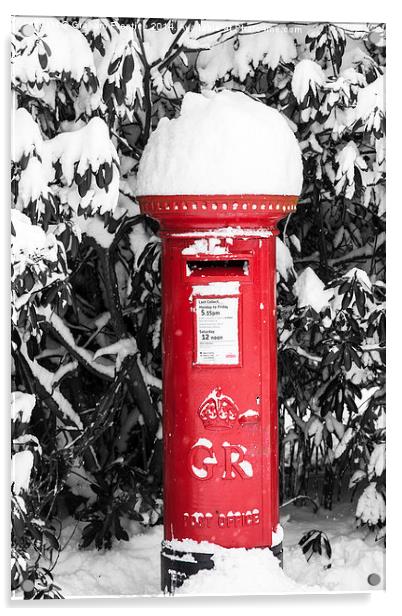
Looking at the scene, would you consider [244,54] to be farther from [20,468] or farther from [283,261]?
[20,468]

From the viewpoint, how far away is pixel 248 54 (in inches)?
169

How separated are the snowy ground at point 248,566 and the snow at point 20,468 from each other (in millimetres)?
460

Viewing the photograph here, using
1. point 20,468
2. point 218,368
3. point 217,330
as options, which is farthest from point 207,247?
point 20,468

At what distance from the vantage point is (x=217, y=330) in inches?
150

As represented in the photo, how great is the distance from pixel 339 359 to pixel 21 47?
1715 millimetres

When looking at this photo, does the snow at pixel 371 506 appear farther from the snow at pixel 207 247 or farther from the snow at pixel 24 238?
the snow at pixel 24 238

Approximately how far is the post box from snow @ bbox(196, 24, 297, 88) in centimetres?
71

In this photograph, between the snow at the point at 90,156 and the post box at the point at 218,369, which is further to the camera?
the snow at the point at 90,156

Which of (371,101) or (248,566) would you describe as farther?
(371,101)

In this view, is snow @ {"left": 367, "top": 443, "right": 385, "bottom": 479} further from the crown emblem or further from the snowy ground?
the crown emblem

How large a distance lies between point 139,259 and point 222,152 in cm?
84

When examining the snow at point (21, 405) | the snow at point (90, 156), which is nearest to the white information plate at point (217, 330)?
the snow at point (90, 156)

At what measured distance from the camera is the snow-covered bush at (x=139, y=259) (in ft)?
13.3

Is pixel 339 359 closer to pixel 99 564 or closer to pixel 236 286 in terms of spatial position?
pixel 236 286
